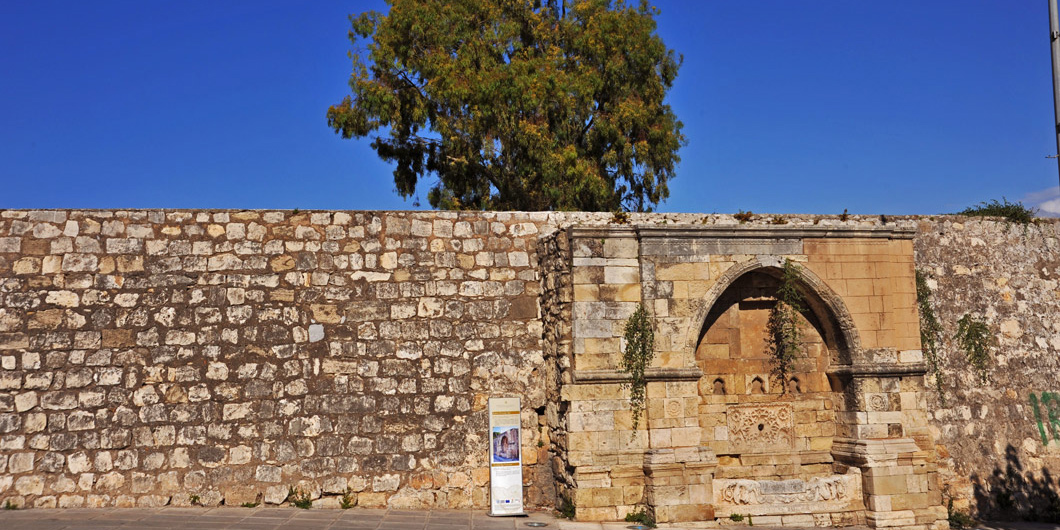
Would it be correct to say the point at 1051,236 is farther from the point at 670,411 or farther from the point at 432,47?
the point at 432,47

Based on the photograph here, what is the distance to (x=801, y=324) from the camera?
33.1 feet

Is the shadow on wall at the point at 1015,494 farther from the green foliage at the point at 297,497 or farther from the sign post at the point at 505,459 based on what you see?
the green foliage at the point at 297,497

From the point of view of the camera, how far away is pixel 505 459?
30.2 feet

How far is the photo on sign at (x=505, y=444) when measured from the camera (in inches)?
362

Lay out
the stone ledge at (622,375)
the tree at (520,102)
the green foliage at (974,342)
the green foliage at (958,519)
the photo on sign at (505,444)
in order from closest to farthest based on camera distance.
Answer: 1. the stone ledge at (622,375)
2. the photo on sign at (505,444)
3. the green foliage at (958,519)
4. the green foliage at (974,342)
5. the tree at (520,102)

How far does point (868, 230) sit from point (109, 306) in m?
8.37

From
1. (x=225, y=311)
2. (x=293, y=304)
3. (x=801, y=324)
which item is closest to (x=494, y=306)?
(x=293, y=304)

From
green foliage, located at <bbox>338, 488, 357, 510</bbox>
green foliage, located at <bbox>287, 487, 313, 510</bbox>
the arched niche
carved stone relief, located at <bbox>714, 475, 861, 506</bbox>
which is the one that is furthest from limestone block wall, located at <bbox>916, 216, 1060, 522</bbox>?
green foliage, located at <bbox>287, 487, 313, 510</bbox>

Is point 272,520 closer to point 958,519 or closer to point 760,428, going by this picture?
point 760,428

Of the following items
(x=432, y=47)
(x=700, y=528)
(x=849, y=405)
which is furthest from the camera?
(x=432, y=47)

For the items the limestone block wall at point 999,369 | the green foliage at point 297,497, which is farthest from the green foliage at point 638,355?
the limestone block wall at point 999,369

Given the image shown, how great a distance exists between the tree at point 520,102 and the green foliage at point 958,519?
787 centimetres

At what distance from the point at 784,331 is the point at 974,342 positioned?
2.90m

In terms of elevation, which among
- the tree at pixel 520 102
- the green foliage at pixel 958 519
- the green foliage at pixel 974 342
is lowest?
the green foliage at pixel 958 519
